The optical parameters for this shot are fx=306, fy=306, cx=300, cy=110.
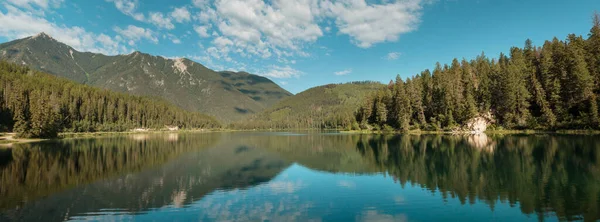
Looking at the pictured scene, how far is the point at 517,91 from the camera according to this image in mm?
85188

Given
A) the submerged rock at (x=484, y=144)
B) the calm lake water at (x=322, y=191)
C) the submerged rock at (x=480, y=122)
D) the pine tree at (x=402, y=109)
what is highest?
the pine tree at (x=402, y=109)

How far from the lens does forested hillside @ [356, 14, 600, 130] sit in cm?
7312

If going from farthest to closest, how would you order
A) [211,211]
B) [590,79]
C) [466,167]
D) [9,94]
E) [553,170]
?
[9,94]
[590,79]
[466,167]
[553,170]
[211,211]

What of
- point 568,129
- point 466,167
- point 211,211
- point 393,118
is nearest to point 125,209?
point 211,211

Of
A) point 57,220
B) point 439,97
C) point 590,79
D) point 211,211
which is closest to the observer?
point 57,220

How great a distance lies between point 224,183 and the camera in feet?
91.9

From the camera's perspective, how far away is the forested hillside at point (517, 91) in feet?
240

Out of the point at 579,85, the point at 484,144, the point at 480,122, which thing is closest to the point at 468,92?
the point at 480,122

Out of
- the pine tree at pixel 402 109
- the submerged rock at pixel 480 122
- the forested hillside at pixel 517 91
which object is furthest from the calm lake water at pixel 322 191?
the pine tree at pixel 402 109

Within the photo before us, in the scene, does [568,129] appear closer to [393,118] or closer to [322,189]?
[393,118]

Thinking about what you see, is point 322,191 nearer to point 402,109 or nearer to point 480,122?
point 480,122

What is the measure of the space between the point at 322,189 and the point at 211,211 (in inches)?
384

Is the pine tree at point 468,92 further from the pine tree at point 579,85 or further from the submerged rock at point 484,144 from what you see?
the submerged rock at point 484,144

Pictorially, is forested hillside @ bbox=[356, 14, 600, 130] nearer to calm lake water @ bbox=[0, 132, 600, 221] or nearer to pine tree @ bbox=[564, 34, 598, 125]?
pine tree @ bbox=[564, 34, 598, 125]
